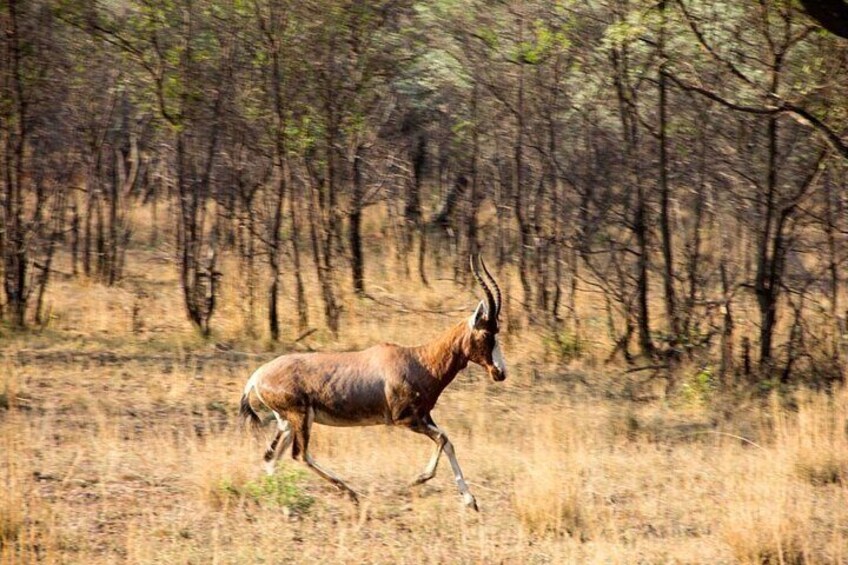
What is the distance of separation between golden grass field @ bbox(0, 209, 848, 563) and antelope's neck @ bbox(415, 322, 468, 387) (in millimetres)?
893

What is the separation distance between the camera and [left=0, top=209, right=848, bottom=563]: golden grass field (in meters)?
7.87

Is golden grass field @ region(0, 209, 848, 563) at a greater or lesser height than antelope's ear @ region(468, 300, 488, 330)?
lesser

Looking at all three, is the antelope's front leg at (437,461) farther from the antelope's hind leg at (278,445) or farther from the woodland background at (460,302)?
the antelope's hind leg at (278,445)

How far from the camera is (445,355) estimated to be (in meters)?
8.91

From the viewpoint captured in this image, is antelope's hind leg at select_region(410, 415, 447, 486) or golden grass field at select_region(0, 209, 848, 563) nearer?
golden grass field at select_region(0, 209, 848, 563)

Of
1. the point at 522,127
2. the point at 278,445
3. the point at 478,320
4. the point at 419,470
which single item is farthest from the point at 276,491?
the point at 522,127

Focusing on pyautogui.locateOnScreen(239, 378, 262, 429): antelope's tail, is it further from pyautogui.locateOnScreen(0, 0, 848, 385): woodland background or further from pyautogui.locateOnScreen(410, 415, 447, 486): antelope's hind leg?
pyautogui.locateOnScreen(0, 0, 848, 385): woodland background

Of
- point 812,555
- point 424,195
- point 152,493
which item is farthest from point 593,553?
point 424,195

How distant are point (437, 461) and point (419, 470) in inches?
45.8

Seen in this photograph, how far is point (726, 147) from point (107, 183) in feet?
46.6

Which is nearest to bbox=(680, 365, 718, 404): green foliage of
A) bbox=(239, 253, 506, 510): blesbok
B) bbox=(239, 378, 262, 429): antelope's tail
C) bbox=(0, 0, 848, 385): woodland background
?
bbox=(0, 0, 848, 385): woodland background

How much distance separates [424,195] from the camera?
30.4m

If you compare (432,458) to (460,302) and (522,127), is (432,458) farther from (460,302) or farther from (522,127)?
(460,302)

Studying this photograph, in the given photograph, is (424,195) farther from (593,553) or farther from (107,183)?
(593,553)
